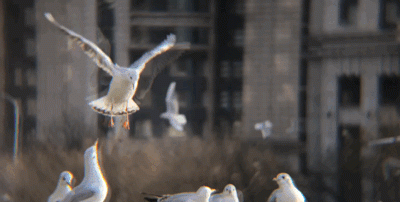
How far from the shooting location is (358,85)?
2.24 m

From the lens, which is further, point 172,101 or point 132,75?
point 172,101

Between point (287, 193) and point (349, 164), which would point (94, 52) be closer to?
point (287, 193)

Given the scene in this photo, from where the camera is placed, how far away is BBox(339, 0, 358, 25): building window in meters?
2.23

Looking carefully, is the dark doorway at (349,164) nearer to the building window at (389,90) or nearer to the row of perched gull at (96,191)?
the building window at (389,90)

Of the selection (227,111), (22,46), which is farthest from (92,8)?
(227,111)

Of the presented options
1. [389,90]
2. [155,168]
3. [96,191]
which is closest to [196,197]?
[96,191]

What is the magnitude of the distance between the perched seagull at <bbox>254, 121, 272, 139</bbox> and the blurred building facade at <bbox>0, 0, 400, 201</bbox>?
0.11 feet

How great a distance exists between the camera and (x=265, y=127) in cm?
215

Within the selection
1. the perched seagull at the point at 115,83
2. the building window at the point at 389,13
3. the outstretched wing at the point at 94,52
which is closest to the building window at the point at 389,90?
the building window at the point at 389,13

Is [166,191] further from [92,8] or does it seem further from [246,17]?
[246,17]

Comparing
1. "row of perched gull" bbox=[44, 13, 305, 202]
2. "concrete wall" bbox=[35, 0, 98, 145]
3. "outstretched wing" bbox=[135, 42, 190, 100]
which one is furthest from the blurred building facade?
"row of perched gull" bbox=[44, 13, 305, 202]

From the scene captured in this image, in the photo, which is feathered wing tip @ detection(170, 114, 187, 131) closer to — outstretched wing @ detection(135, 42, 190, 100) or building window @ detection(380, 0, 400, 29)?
outstretched wing @ detection(135, 42, 190, 100)

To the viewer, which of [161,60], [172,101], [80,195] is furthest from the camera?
[172,101]

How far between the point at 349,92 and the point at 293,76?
36 cm
